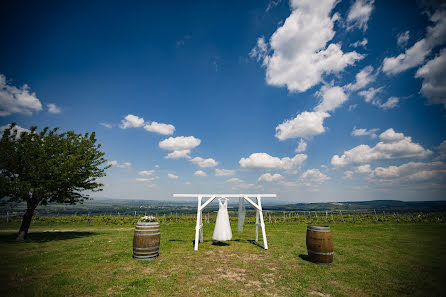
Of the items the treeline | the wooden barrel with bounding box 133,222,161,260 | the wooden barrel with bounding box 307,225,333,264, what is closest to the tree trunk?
the wooden barrel with bounding box 133,222,161,260

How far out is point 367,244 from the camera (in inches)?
490

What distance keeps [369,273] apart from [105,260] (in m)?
11.1

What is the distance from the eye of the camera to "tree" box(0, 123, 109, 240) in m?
12.8

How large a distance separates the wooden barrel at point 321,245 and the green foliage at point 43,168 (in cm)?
1578

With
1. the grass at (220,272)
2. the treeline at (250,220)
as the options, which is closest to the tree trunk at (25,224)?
the grass at (220,272)

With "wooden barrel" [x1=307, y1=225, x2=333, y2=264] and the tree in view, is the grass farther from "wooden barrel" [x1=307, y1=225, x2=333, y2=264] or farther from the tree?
the tree

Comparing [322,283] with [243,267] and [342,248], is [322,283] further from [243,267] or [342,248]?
[342,248]

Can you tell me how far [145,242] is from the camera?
28.5ft

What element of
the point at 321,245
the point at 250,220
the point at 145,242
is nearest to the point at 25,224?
the point at 145,242

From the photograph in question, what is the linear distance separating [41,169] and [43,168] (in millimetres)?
118

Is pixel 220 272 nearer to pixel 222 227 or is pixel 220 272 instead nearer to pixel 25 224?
pixel 222 227

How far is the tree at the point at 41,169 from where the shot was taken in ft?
41.9

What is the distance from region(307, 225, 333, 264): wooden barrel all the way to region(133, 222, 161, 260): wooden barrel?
711cm

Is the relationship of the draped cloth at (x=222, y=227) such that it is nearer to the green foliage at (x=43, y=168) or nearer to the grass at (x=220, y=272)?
the grass at (x=220, y=272)
